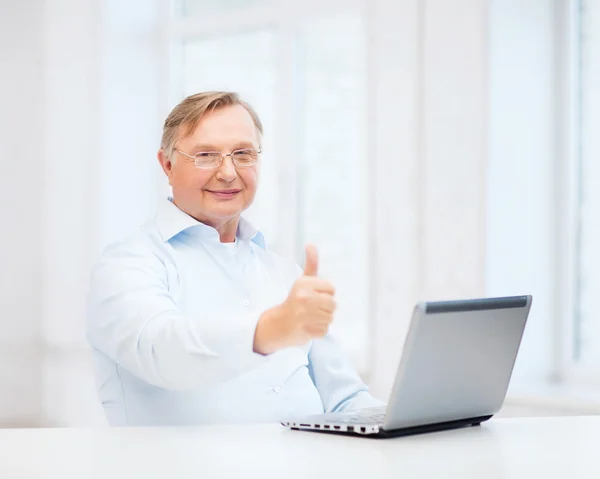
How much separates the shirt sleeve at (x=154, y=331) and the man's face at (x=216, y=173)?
Answer: 7.6 inches

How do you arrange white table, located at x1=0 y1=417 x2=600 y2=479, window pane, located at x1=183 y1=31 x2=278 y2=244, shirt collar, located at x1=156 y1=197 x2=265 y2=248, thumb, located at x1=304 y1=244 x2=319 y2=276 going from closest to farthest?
white table, located at x1=0 y1=417 x2=600 y2=479 < thumb, located at x1=304 y1=244 x2=319 y2=276 < shirt collar, located at x1=156 y1=197 x2=265 y2=248 < window pane, located at x1=183 y1=31 x2=278 y2=244

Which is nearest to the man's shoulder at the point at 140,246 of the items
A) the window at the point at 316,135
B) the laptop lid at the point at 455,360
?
the laptop lid at the point at 455,360

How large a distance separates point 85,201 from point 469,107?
2099 mm

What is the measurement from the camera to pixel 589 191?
3295 mm

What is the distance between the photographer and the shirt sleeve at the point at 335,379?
204cm

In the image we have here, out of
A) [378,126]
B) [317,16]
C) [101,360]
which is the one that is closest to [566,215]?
[378,126]

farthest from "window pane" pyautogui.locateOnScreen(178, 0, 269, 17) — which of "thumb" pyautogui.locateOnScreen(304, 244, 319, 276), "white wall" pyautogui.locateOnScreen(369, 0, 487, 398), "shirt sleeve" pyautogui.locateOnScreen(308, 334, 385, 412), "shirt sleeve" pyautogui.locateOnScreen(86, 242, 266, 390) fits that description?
"thumb" pyautogui.locateOnScreen(304, 244, 319, 276)

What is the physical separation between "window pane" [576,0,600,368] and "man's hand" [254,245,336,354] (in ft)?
6.71

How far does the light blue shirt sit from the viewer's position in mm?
1610

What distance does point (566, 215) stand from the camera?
3309mm

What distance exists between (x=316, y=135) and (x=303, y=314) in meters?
2.82

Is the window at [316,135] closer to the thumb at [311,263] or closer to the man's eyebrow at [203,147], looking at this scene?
the man's eyebrow at [203,147]

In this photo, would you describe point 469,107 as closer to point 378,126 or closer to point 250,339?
point 378,126

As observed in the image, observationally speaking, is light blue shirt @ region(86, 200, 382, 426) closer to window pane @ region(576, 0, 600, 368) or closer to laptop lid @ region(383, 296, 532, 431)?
laptop lid @ region(383, 296, 532, 431)
